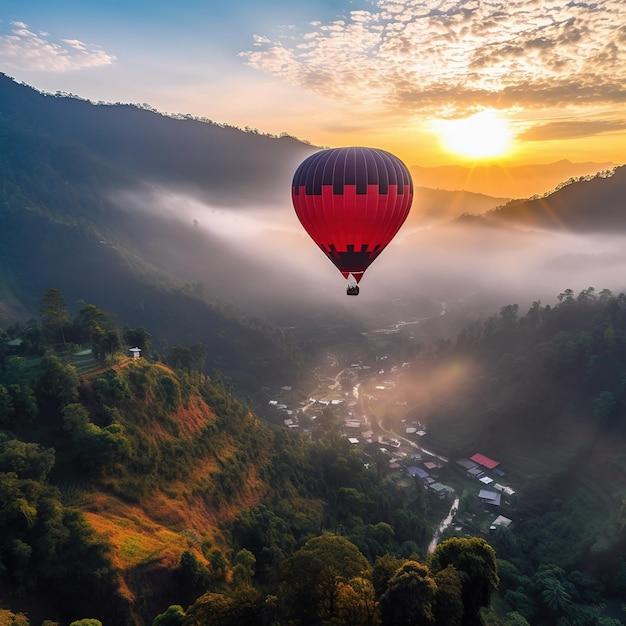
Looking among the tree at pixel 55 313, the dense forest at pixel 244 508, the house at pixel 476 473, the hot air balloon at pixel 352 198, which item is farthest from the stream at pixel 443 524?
the tree at pixel 55 313

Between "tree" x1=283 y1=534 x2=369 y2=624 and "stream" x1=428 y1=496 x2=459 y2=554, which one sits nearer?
"tree" x1=283 y1=534 x2=369 y2=624

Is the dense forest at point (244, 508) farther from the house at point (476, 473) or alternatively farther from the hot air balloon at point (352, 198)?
the hot air balloon at point (352, 198)

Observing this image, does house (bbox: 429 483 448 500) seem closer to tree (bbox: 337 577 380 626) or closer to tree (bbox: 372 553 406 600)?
tree (bbox: 372 553 406 600)

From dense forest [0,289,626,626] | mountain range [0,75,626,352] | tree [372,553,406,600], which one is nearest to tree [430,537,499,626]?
dense forest [0,289,626,626]

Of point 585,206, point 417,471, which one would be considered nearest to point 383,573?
point 417,471

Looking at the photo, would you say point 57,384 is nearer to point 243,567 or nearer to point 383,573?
point 243,567

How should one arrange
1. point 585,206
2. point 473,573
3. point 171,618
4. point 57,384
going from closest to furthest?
point 171,618
point 473,573
point 57,384
point 585,206
